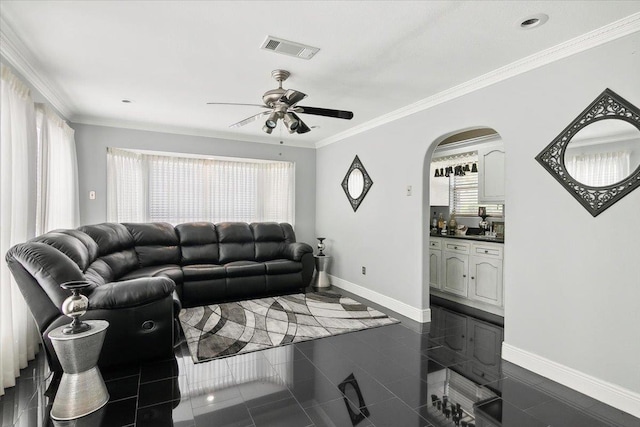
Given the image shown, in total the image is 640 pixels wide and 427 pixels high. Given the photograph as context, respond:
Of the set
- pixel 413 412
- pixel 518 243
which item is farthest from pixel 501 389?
pixel 518 243

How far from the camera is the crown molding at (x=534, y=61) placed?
7.24ft

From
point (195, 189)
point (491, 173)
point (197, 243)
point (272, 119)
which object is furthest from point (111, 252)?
point (491, 173)

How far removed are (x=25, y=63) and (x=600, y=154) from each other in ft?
15.4

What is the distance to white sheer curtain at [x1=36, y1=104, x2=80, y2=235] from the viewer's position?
3234 mm

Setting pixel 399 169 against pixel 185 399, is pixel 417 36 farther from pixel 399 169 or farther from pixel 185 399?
pixel 185 399

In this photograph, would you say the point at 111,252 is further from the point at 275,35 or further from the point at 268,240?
the point at 275,35

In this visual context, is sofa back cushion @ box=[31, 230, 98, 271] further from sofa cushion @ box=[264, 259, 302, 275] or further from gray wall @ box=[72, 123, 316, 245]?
sofa cushion @ box=[264, 259, 302, 275]

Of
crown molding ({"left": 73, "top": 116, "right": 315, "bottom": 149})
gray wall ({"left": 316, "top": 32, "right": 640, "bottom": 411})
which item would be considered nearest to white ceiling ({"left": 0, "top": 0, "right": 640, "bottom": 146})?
gray wall ({"left": 316, "top": 32, "right": 640, "bottom": 411})

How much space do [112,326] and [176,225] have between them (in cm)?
292

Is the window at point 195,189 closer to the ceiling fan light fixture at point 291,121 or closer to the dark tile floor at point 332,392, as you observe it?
the dark tile floor at point 332,392

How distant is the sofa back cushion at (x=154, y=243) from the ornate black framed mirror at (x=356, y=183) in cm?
281

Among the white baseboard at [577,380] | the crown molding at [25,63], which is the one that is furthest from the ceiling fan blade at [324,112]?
the white baseboard at [577,380]

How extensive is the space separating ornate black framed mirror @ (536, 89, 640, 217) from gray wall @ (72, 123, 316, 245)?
14.3ft

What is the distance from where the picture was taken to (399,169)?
4.27 meters
